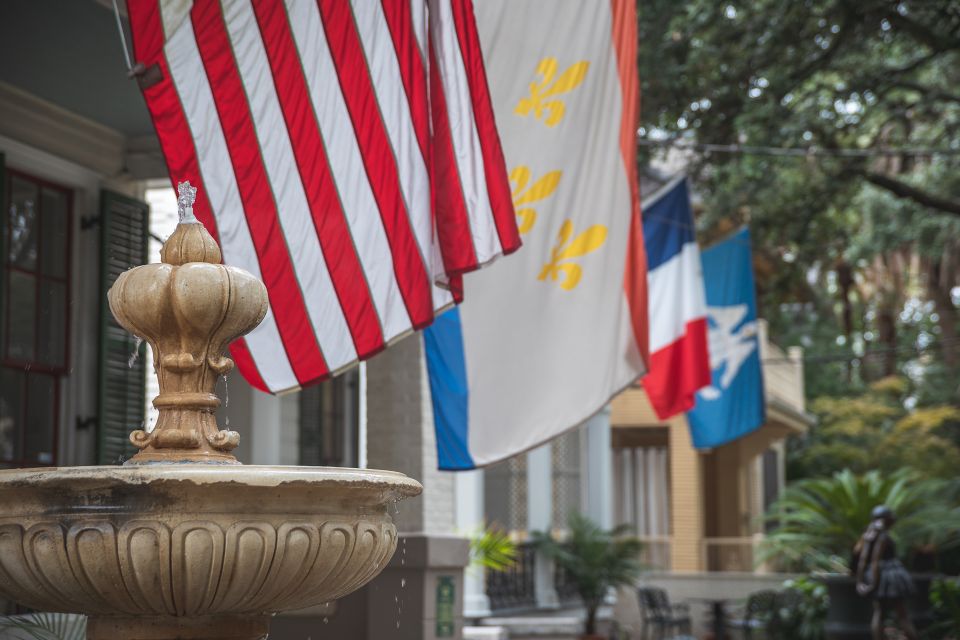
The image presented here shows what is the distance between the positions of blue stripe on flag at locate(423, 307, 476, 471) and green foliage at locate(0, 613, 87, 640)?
224cm

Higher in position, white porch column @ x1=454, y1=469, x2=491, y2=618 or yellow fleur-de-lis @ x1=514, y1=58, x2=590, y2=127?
yellow fleur-de-lis @ x1=514, y1=58, x2=590, y2=127

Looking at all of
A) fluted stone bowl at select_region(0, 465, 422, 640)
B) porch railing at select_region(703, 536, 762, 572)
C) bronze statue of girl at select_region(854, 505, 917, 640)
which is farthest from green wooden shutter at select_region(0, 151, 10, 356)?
porch railing at select_region(703, 536, 762, 572)

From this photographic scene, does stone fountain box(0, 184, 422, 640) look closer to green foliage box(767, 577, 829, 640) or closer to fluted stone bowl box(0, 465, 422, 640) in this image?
fluted stone bowl box(0, 465, 422, 640)

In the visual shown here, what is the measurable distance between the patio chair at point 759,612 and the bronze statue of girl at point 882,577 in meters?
5.77

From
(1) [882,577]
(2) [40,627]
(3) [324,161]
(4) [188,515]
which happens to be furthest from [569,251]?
(1) [882,577]

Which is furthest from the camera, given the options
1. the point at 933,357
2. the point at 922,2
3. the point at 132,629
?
the point at 933,357

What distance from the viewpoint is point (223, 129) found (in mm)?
6355

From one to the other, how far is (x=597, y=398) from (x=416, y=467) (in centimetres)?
379

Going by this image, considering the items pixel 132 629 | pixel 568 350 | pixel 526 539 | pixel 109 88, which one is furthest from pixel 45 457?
pixel 526 539

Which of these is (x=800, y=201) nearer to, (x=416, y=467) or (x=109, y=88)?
(x=416, y=467)

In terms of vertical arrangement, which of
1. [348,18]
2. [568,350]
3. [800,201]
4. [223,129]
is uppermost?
[800,201]

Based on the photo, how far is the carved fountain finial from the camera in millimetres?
4266

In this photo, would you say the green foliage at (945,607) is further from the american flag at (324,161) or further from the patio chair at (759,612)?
the american flag at (324,161)

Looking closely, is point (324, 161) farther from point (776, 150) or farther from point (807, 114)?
point (807, 114)
